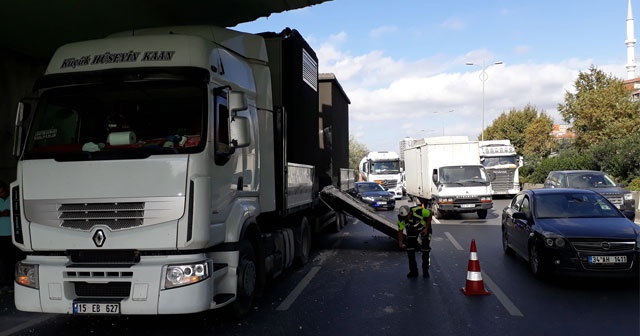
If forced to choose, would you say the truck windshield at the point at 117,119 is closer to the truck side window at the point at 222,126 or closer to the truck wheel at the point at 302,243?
the truck side window at the point at 222,126

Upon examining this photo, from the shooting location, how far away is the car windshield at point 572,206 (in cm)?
823

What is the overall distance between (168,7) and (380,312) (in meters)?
6.91

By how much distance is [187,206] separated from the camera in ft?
15.4

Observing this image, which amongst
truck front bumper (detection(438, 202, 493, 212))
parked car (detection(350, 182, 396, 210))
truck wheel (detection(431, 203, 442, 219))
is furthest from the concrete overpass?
parked car (detection(350, 182, 396, 210))

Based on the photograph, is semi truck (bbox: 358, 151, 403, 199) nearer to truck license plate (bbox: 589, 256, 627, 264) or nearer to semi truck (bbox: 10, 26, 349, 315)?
truck license plate (bbox: 589, 256, 627, 264)

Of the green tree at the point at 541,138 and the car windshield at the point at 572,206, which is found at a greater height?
the green tree at the point at 541,138

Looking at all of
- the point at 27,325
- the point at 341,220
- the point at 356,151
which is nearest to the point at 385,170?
the point at 341,220

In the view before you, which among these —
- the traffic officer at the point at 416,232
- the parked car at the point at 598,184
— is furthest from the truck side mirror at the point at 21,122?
the parked car at the point at 598,184

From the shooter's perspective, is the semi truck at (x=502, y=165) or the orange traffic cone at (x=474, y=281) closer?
the orange traffic cone at (x=474, y=281)

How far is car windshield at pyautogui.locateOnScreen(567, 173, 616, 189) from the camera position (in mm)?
15555

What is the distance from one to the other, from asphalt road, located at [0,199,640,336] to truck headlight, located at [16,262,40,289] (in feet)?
2.97

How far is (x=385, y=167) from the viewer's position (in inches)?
1194

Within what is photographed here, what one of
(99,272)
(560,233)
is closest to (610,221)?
(560,233)

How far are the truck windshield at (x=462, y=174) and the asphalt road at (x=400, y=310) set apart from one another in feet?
28.8
